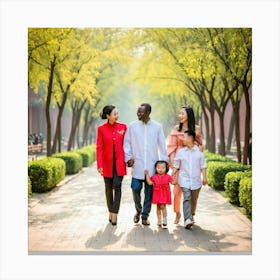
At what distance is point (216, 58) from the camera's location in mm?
11453

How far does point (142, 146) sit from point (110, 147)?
450mm

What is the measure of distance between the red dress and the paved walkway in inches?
17.6

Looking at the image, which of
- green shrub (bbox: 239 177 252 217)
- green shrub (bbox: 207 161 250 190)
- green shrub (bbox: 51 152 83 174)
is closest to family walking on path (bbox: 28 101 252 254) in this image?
green shrub (bbox: 239 177 252 217)

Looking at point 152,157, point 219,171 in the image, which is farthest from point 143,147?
point 219,171

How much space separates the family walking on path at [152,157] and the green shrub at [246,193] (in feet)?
2.65

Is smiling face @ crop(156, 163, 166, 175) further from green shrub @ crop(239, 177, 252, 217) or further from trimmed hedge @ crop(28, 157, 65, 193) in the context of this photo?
trimmed hedge @ crop(28, 157, 65, 193)

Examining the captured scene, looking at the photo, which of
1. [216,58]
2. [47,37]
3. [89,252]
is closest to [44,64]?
[47,37]

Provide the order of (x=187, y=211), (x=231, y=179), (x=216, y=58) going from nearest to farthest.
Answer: (x=187, y=211) → (x=231, y=179) → (x=216, y=58)

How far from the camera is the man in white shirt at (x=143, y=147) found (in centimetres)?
798

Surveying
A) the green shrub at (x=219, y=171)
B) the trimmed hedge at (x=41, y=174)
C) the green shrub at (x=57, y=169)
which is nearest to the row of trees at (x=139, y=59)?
the green shrub at (x=219, y=171)

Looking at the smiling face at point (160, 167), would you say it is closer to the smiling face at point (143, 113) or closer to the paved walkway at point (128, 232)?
the smiling face at point (143, 113)
